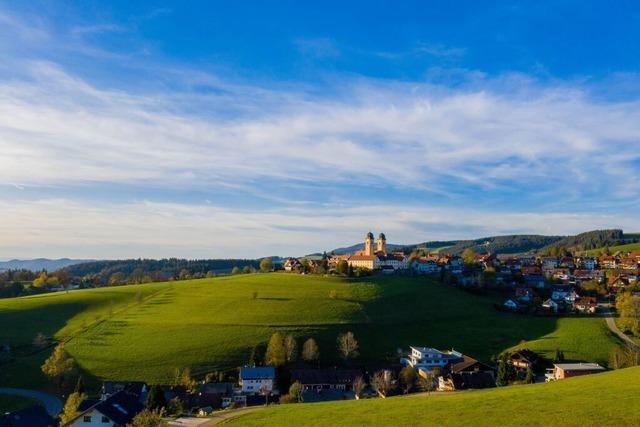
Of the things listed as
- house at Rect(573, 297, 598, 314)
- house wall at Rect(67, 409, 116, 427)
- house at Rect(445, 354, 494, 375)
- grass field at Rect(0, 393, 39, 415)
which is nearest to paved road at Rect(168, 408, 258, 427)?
house wall at Rect(67, 409, 116, 427)

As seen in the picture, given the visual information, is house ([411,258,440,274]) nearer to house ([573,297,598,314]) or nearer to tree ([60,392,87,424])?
house ([573,297,598,314])

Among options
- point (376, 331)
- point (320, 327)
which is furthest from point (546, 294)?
point (320, 327)

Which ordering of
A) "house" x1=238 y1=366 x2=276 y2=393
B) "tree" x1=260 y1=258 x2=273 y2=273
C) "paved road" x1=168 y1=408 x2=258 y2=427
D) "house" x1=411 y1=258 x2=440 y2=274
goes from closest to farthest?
1. "paved road" x1=168 y1=408 x2=258 y2=427
2. "house" x1=238 y1=366 x2=276 y2=393
3. "house" x1=411 y1=258 x2=440 y2=274
4. "tree" x1=260 y1=258 x2=273 y2=273

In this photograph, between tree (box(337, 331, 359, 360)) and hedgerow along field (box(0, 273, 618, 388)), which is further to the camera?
tree (box(337, 331, 359, 360))

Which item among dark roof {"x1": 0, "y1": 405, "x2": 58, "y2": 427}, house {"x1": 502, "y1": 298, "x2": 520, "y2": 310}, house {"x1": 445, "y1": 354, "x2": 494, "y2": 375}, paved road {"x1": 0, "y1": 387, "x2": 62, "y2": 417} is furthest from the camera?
house {"x1": 502, "y1": 298, "x2": 520, "y2": 310}

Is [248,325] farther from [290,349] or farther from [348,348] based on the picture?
[348,348]

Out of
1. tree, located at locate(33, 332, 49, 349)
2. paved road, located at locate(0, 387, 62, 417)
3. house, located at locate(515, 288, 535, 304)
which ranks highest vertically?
house, located at locate(515, 288, 535, 304)

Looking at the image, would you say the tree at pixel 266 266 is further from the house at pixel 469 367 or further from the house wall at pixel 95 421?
the house wall at pixel 95 421
